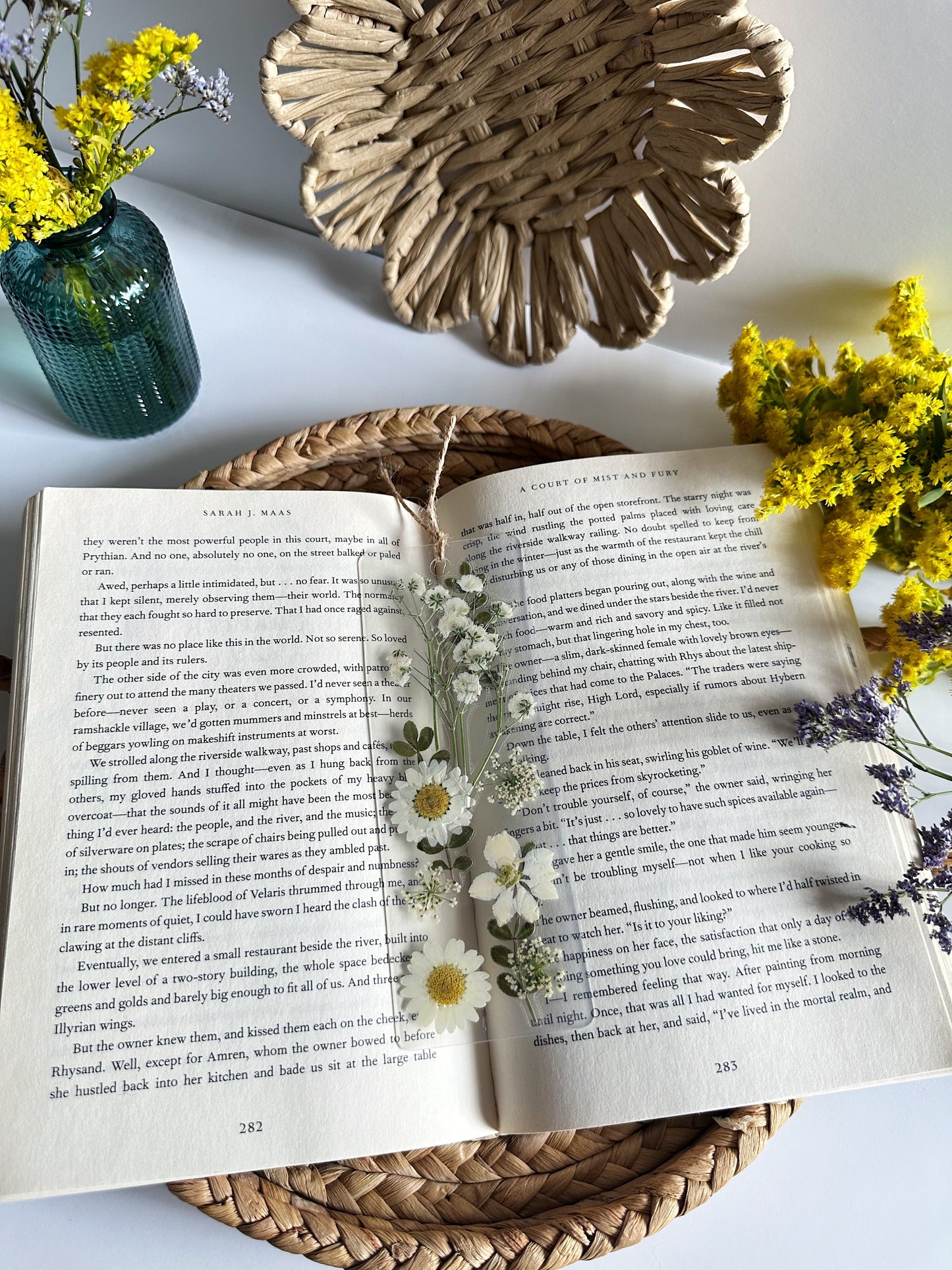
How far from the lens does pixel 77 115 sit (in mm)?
497

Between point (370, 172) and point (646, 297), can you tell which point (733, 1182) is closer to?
point (646, 297)

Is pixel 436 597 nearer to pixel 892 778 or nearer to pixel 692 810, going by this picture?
pixel 692 810

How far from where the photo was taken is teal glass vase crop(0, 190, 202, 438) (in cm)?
63

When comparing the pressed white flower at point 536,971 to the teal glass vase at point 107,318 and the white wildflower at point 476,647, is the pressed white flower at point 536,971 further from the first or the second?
the teal glass vase at point 107,318

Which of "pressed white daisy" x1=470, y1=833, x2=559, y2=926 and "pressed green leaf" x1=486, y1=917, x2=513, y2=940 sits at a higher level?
"pressed white daisy" x1=470, y1=833, x2=559, y2=926

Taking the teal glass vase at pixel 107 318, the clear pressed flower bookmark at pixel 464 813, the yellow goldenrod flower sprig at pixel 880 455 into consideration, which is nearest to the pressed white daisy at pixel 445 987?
the clear pressed flower bookmark at pixel 464 813

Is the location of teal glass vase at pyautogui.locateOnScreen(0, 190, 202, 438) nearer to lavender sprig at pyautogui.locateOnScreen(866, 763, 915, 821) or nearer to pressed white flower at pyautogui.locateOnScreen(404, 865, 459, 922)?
pressed white flower at pyautogui.locateOnScreen(404, 865, 459, 922)

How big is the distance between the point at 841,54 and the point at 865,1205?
0.77 meters

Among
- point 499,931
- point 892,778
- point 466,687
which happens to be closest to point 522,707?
point 466,687

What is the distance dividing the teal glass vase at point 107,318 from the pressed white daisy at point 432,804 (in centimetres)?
38

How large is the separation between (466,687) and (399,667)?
0.05 m

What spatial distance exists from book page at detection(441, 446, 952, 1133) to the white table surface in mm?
132

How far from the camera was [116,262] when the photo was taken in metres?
0.65

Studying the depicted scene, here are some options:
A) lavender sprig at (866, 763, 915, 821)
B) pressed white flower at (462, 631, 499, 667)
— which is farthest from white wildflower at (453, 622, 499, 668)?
lavender sprig at (866, 763, 915, 821)
